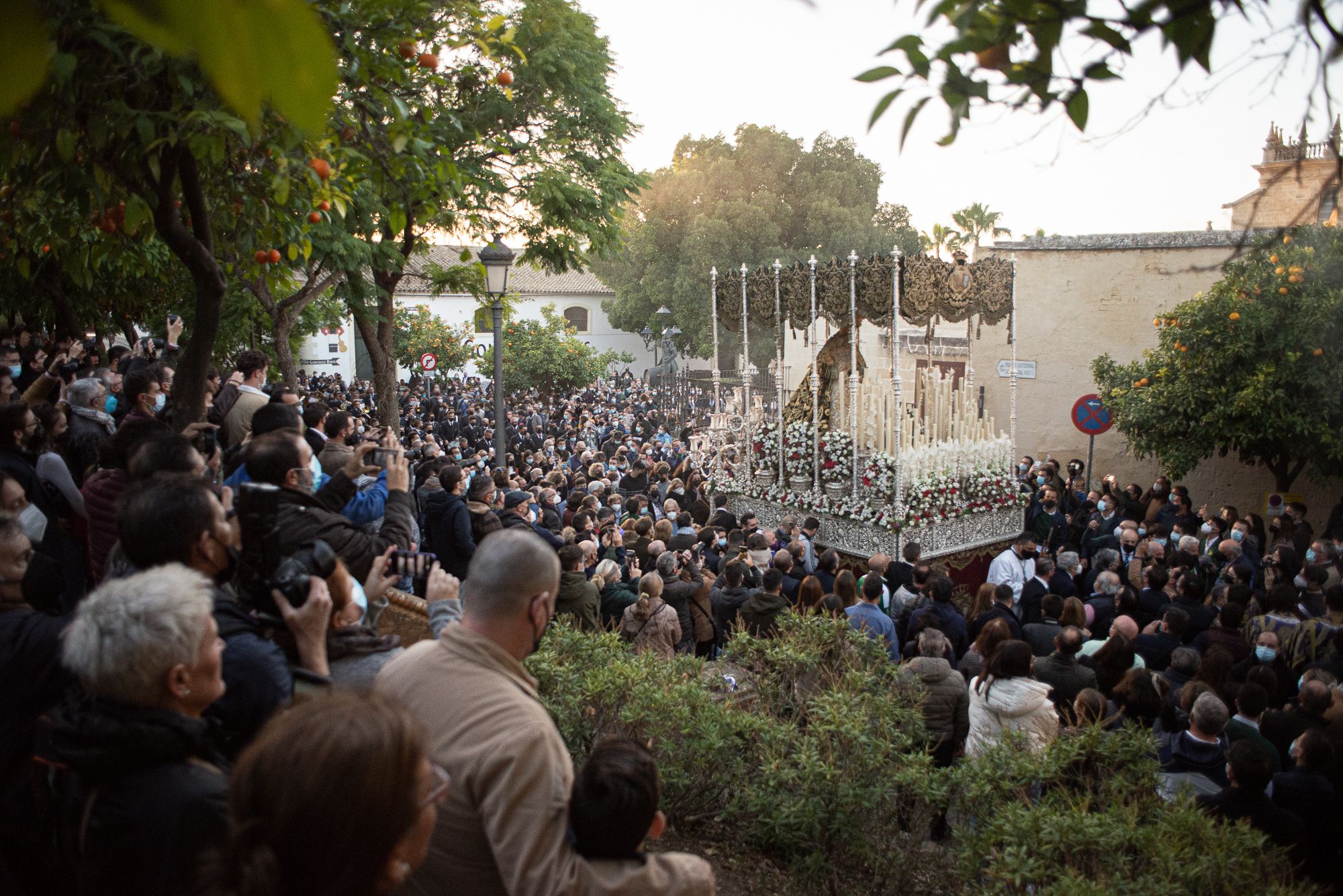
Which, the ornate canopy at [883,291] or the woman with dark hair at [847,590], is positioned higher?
the ornate canopy at [883,291]

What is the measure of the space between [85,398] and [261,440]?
9.47 feet

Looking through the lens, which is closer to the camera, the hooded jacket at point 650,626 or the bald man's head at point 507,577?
the bald man's head at point 507,577

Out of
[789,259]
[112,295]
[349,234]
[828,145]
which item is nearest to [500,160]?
[349,234]

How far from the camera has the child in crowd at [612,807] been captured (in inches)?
82.7

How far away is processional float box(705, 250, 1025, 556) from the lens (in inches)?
471

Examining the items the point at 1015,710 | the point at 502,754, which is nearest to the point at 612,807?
the point at 502,754

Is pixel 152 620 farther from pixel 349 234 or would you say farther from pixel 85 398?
pixel 349 234

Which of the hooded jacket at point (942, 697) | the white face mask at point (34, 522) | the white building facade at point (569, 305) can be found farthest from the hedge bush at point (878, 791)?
the white building facade at point (569, 305)

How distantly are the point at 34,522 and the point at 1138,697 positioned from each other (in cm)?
532

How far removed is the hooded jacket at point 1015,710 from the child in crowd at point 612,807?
3.42 m

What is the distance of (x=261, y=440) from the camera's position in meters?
3.54

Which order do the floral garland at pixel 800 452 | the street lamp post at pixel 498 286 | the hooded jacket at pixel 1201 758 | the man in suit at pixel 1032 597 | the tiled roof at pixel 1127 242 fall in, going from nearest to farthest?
the hooded jacket at pixel 1201 758 → the man in suit at pixel 1032 597 → the street lamp post at pixel 498 286 → the floral garland at pixel 800 452 → the tiled roof at pixel 1127 242

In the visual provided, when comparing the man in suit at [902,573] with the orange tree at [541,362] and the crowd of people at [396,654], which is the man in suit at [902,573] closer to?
the crowd of people at [396,654]

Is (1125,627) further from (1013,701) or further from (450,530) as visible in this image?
(450,530)
